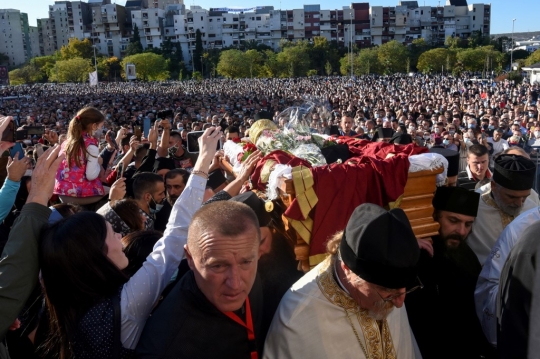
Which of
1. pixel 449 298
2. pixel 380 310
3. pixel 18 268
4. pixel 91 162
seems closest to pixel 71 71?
pixel 91 162

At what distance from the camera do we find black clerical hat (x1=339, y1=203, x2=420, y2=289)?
1923mm

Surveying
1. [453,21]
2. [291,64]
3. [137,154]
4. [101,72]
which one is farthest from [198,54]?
[137,154]

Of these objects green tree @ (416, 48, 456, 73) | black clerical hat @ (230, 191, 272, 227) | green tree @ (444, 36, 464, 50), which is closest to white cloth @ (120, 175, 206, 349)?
black clerical hat @ (230, 191, 272, 227)

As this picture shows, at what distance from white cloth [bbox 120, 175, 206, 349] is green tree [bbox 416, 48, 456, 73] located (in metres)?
67.6

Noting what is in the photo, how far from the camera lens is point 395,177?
9.52 feet

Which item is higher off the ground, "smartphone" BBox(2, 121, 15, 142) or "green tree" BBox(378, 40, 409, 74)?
"green tree" BBox(378, 40, 409, 74)

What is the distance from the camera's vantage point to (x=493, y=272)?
2.64m

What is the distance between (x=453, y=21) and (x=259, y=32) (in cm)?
4145

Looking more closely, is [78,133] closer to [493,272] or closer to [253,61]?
[493,272]

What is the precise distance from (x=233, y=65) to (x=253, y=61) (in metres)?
3.26

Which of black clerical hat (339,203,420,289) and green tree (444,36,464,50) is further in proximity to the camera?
green tree (444,36,464,50)

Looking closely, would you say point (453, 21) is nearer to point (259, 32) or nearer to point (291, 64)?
point (259, 32)

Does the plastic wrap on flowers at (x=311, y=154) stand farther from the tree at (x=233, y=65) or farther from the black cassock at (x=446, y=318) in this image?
the tree at (x=233, y=65)

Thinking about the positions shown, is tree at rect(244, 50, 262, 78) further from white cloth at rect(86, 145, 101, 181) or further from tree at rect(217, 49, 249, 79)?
white cloth at rect(86, 145, 101, 181)
